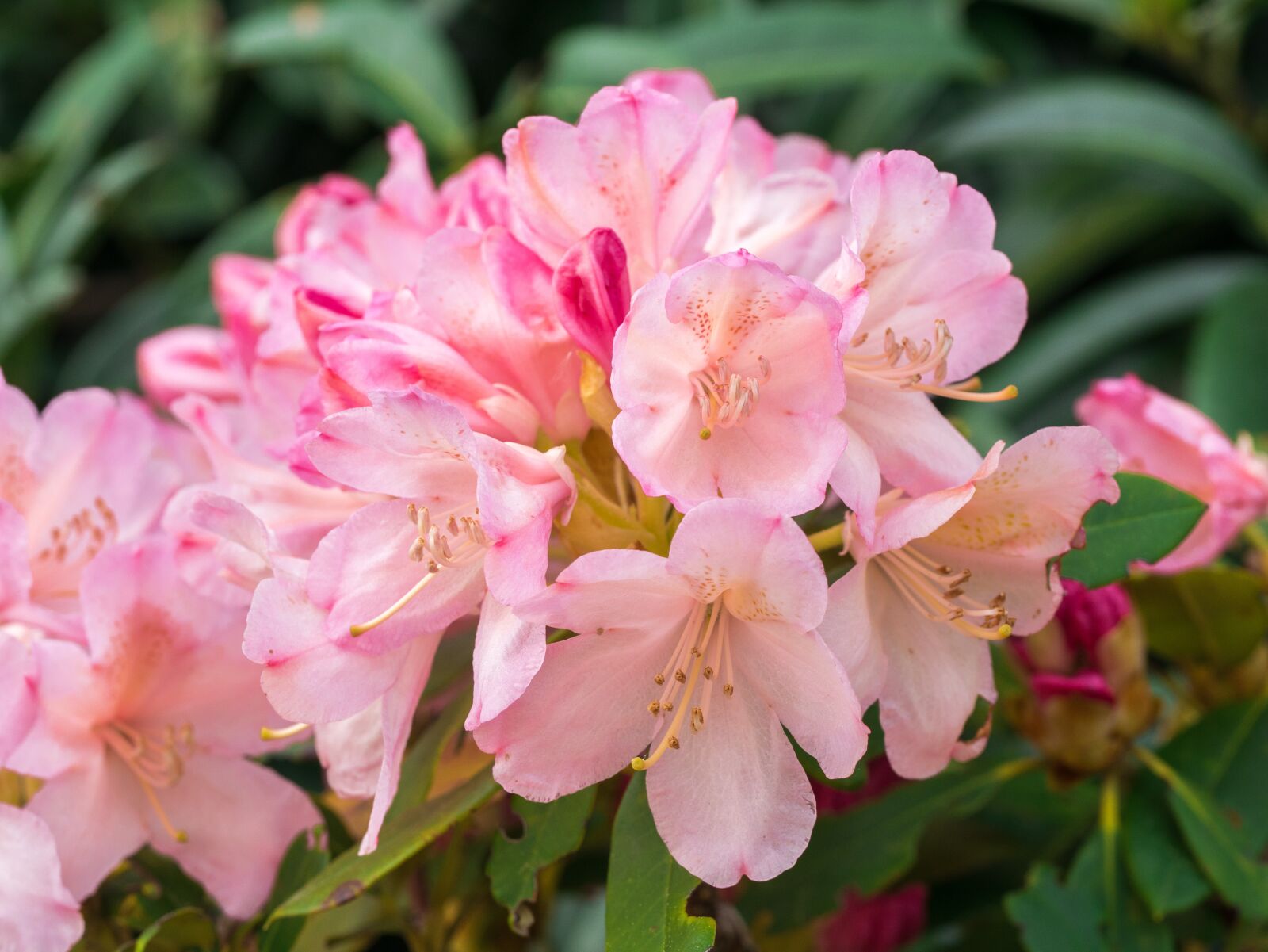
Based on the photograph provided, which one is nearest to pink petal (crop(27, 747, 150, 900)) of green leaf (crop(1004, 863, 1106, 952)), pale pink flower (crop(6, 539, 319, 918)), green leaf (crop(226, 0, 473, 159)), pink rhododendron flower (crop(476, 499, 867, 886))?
pale pink flower (crop(6, 539, 319, 918))

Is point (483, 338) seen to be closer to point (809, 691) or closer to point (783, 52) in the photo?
point (809, 691)

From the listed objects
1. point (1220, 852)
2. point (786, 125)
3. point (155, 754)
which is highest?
point (155, 754)

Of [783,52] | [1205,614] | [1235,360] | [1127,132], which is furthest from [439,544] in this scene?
[1127,132]

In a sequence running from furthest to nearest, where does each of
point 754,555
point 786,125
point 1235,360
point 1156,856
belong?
1. point 786,125
2. point 1235,360
3. point 1156,856
4. point 754,555

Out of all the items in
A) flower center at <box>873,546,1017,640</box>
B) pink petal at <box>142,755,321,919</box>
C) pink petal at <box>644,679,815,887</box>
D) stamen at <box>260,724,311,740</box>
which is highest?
flower center at <box>873,546,1017,640</box>

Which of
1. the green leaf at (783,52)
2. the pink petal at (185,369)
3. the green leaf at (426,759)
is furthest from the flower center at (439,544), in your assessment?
the green leaf at (783,52)

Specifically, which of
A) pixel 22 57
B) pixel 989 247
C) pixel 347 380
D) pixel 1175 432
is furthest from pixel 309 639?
pixel 22 57

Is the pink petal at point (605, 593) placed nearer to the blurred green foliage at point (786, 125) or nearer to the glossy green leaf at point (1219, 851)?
the glossy green leaf at point (1219, 851)

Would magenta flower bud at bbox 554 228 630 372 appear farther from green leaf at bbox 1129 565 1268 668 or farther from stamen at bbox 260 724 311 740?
green leaf at bbox 1129 565 1268 668
